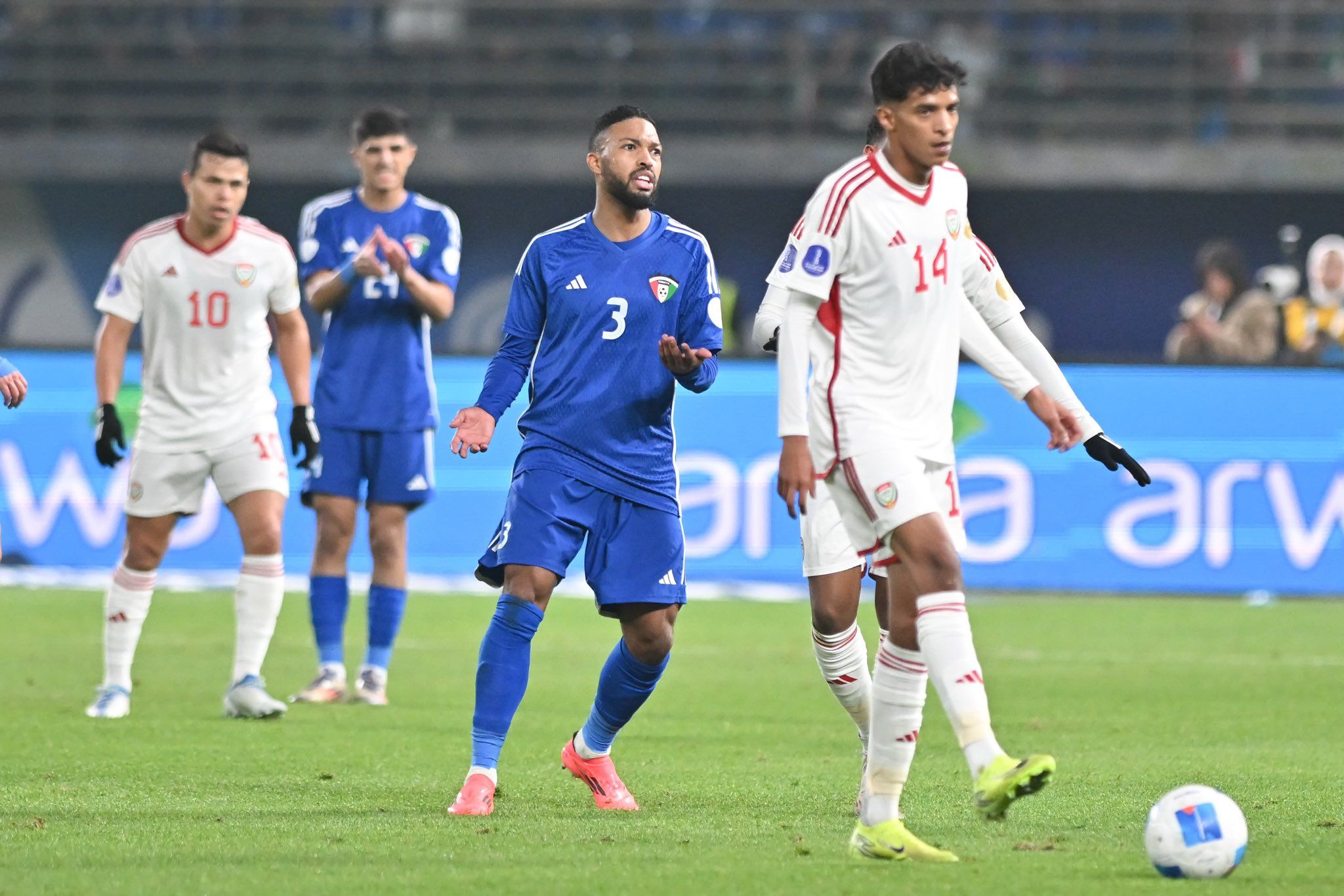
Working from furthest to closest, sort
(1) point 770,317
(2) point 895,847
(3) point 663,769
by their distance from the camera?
(3) point 663,769 → (1) point 770,317 → (2) point 895,847

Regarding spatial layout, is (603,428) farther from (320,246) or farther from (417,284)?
(320,246)

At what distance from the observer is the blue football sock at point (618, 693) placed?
6387 mm

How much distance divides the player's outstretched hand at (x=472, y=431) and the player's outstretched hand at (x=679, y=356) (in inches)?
22.0

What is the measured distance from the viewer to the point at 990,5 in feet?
74.1

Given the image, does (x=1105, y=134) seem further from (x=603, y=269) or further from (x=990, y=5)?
(x=603, y=269)

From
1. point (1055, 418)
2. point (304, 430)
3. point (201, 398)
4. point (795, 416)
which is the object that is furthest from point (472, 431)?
point (201, 398)

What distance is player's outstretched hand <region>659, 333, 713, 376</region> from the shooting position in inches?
233

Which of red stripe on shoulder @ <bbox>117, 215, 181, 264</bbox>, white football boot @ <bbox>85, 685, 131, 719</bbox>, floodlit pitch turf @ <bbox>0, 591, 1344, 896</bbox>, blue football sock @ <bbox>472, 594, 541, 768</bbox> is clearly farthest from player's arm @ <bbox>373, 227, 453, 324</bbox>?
blue football sock @ <bbox>472, 594, 541, 768</bbox>

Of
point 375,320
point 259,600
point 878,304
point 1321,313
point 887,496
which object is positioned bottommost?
point 259,600

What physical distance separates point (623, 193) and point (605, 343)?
0.47m

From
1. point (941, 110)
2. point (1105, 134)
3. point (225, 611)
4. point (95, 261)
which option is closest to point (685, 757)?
point (941, 110)

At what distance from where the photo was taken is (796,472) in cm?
513

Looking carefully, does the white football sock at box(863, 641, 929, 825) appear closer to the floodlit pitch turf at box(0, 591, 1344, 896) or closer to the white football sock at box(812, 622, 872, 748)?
the floodlit pitch turf at box(0, 591, 1344, 896)

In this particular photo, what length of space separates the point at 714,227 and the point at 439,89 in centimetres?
355
